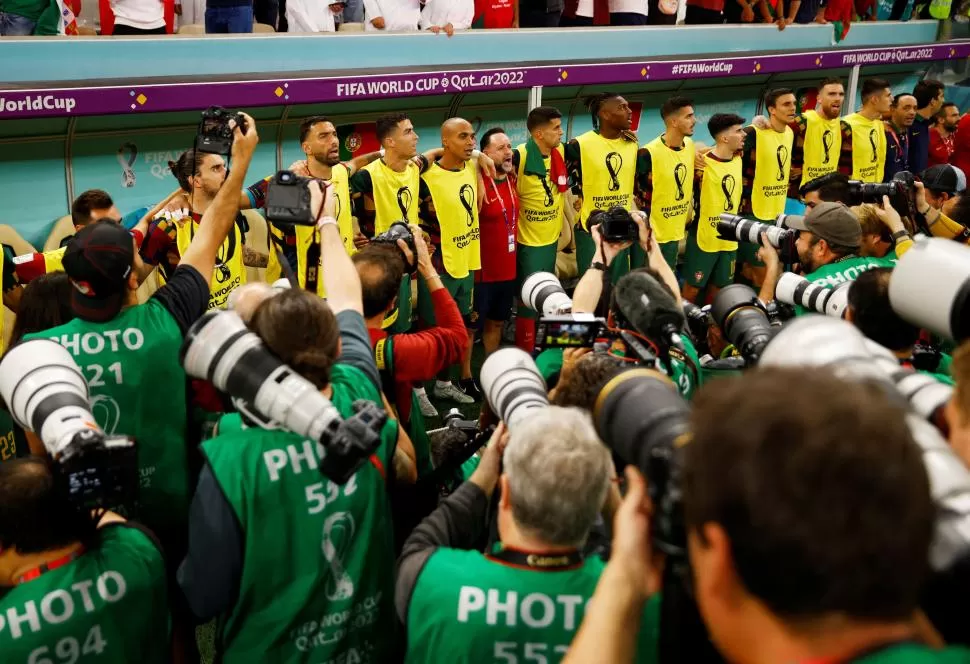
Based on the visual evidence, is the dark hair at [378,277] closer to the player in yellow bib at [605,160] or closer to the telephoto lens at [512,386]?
the telephoto lens at [512,386]

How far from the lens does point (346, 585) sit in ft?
7.11

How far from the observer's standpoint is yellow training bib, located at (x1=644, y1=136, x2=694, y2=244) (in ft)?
23.0

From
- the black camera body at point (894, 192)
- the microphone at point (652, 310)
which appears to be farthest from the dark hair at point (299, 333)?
the black camera body at point (894, 192)

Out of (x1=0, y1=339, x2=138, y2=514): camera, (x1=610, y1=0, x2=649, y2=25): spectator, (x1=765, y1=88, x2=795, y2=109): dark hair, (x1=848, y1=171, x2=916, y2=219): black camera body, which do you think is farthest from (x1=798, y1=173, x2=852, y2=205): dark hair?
(x1=610, y1=0, x2=649, y2=25): spectator

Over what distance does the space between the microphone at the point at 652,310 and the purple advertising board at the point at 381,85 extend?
401 cm

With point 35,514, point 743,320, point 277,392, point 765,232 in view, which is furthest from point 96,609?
point 765,232

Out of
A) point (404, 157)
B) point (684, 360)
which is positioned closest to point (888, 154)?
point (404, 157)

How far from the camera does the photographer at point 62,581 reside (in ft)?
6.48

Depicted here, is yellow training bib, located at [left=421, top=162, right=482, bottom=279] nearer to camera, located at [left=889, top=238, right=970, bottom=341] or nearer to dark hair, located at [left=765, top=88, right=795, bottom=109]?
dark hair, located at [left=765, top=88, right=795, bottom=109]

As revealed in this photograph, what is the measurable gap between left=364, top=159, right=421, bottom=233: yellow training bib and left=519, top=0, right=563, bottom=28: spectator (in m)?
3.46

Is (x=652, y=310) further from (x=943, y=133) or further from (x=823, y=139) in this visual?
(x=943, y=133)

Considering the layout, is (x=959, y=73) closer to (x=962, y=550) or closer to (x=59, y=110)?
(x=59, y=110)

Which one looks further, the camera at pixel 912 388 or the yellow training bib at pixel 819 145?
the yellow training bib at pixel 819 145

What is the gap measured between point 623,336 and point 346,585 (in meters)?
0.89
